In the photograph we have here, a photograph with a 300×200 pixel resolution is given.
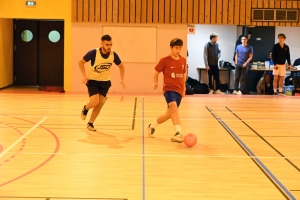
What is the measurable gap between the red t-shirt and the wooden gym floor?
973 millimetres

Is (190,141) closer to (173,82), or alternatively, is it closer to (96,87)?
(173,82)

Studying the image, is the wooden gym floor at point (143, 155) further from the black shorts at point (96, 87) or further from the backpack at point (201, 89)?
the backpack at point (201, 89)

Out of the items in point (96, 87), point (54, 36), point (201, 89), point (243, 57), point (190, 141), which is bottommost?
point (190, 141)

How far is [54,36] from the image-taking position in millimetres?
19000

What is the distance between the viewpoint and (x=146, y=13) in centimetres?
1753

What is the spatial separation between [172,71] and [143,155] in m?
1.67

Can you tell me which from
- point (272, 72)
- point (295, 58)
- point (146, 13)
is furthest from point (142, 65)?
point (295, 58)

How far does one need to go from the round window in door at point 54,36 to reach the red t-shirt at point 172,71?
11005 millimetres

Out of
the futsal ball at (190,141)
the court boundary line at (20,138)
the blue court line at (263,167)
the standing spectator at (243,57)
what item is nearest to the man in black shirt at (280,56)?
the standing spectator at (243,57)

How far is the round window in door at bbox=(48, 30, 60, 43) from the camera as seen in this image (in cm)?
1898

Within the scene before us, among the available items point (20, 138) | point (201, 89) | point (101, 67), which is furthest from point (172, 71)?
point (201, 89)

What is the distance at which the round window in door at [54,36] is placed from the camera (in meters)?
19.0

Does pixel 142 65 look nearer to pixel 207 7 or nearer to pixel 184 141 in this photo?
pixel 207 7

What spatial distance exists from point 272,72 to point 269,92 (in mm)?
740
